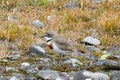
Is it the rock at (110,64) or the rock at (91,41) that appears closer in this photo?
the rock at (110,64)

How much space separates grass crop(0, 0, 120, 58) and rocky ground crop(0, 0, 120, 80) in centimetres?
4

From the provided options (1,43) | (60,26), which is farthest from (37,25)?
(1,43)

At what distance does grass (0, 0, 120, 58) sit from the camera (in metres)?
9.21

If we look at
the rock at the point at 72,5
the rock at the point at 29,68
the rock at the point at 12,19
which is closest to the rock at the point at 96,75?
the rock at the point at 29,68

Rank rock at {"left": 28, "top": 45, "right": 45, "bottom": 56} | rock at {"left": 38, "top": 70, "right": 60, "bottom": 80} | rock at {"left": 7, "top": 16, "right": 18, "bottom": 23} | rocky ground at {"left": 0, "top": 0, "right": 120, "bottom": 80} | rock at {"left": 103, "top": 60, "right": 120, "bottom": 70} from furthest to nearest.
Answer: rock at {"left": 7, "top": 16, "right": 18, "bottom": 23}
rock at {"left": 28, "top": 45, "right": 45, "bottom": 56}
rock at {"left": 103, "top": 60, "right": 120, "bottom": 70}
rocky ground at {"left": 0, "top": 0, "right": 120, "bottom": 80}
rock at {"left": 38, "top": 70, "right": 60, "bottom": 80}

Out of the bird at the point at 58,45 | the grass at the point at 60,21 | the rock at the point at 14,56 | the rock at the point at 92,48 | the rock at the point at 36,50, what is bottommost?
the rock at the point at 92,48

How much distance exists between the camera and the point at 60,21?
1039 cm

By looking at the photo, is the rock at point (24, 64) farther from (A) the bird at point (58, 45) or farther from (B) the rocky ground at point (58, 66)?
(A) the bird at point (58, 45)

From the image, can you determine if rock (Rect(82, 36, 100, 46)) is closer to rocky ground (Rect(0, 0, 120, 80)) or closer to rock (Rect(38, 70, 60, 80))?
rocky ground (Rect(0, 0, 120, 80))

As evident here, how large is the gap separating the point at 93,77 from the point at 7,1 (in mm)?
4827

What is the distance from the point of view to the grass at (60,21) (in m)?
9.21

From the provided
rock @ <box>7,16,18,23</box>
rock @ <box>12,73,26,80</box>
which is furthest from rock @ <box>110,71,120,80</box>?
rock @ <box>7,16,18,23</box>

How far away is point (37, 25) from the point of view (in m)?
10.1

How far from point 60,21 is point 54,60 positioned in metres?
2.46
